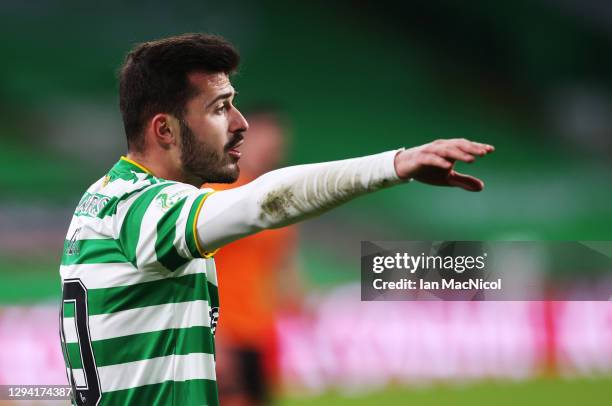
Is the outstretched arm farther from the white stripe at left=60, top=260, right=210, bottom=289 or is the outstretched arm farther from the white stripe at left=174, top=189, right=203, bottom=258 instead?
the white stripe at left=60, top=260, right=210, bottom=289

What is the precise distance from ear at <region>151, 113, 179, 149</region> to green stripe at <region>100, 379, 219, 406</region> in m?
0.39

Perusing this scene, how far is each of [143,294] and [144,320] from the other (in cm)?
4

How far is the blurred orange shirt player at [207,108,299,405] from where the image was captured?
3.24 metres

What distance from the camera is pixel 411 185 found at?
325 cm

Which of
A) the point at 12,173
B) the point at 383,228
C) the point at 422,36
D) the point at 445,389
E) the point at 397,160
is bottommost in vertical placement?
the point at 445,389

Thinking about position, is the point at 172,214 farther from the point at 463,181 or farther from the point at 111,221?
the point at 463,181

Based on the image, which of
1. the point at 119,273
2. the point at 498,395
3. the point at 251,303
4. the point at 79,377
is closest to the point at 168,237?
the point at 119,273

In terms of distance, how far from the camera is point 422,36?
3.27 metres

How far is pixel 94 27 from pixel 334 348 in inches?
67.7

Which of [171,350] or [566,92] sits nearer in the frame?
[171,350]

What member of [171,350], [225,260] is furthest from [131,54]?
[225,260]

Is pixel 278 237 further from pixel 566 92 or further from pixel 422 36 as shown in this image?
pixel 566 92

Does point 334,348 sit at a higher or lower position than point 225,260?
lower

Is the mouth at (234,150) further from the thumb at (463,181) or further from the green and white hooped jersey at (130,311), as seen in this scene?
the thumb at (463,181)
